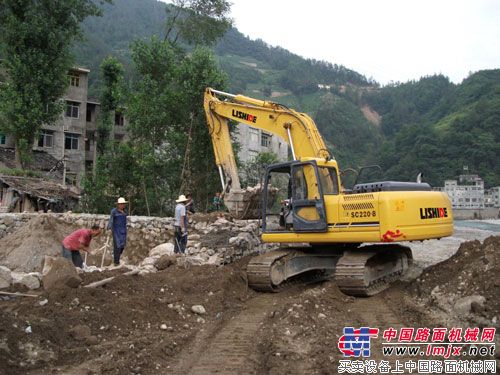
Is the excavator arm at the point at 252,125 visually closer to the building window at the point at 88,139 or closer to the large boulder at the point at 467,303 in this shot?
the large boulder at the point at 467,303

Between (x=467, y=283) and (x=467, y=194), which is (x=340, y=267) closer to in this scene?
(x=467, y=283)

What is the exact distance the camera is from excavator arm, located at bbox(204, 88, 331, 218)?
32.8 ft

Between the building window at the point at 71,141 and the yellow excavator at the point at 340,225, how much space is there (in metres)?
26.4

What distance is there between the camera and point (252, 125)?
11.1 meters

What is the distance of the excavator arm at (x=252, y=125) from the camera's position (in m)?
9.99

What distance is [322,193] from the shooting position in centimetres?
820

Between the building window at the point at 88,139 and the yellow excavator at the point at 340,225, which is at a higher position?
the building window at the point at 88,139

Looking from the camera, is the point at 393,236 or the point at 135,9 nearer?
the point at 393,236

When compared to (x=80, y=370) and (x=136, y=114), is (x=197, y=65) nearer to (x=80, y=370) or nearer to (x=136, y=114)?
(x=136, y=114)

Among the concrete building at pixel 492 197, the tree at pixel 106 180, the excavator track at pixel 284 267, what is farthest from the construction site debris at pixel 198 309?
the concrete building at pixel 492 197

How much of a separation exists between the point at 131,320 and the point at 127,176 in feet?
50.2

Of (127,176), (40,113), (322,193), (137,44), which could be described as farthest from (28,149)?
(322,193)

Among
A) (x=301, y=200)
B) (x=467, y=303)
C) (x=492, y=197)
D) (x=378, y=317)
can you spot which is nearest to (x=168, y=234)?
(x=301, y=200)

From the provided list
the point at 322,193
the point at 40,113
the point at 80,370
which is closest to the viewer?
the point at 80,370
